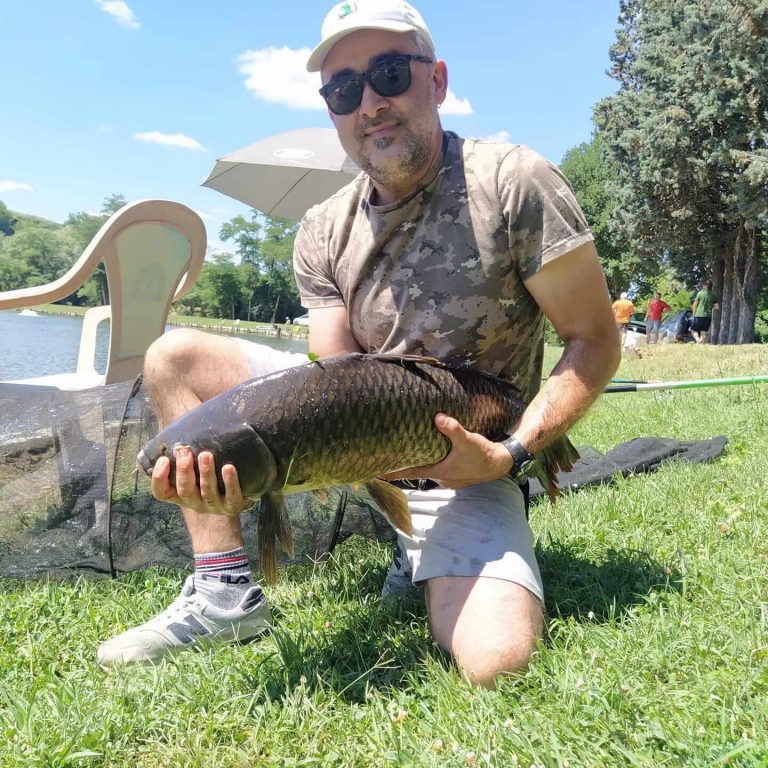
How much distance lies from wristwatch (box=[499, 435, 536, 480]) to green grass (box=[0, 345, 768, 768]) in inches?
20.6

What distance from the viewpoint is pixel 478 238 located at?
8.64 ft

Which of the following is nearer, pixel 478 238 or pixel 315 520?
pixel 478 238

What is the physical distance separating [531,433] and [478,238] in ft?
2.38

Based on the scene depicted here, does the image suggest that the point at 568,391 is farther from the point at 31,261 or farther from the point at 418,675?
the point at 31,261

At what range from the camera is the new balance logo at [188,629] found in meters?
2.61

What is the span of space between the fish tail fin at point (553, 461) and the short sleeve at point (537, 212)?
0.64m

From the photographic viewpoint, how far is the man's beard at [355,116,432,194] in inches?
105

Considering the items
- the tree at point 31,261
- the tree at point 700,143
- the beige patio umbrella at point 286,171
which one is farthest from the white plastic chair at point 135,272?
the tree at point 31,261

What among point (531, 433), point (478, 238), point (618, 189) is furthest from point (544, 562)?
point (618, 189)

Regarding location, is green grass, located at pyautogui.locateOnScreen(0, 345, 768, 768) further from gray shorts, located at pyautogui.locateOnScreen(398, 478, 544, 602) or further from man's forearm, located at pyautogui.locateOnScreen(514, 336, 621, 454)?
man's forearm, located at pyautogui.locateOnScreen(514, 336, 621, 454)

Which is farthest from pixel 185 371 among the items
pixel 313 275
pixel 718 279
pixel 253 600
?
pixel 718 279

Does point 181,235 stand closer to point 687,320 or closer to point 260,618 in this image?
point 260,618

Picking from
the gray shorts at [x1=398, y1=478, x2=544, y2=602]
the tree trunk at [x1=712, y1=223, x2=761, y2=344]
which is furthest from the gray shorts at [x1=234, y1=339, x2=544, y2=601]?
the tree trunk at [x1=712, y1=223, x2=761, y2=344]

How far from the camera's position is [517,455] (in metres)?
2.48
